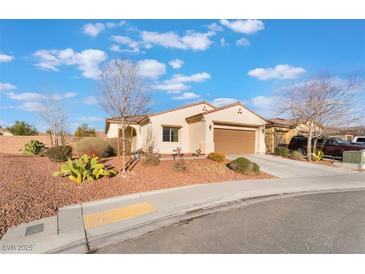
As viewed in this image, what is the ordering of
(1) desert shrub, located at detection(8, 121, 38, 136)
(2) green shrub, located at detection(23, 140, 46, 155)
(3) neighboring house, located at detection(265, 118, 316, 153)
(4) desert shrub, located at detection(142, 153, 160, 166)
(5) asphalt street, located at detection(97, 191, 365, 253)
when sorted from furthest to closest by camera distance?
1. (1) desert shrub, located at detection(8, 121, 38, 136)
2. (3) neighboring house, located at detection(265, 118, 316, 153)
3. (2) green shrub, located at detection(23, 140, 46, 155)
4. (4) desert shrub, located at detection(142, 153, 160, 166)
5. (5) asphalt street, located at detection(97, 191, 365, 253)

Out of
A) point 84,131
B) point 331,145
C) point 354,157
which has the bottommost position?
point 354,157

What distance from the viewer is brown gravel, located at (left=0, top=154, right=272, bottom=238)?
18.8ft

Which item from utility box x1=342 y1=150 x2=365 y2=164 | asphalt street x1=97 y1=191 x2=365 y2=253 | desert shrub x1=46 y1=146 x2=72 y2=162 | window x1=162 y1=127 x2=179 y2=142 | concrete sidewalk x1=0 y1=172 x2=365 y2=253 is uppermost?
window x1=162 y1=127 x2=179 y2=142

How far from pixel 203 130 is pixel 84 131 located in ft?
71.1

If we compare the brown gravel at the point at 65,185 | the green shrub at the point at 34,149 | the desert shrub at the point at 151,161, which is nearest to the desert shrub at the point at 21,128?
the green shrub at the point at 34,149

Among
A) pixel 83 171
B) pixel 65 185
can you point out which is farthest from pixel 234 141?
pixel 65 185

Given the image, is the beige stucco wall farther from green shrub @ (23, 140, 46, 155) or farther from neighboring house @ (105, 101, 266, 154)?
green shrub @ (23, 140, 46, 155)

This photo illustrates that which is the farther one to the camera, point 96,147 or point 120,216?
point 96,147

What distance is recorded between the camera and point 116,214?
5797 mm

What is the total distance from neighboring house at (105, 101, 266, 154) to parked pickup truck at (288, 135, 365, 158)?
3412 mm

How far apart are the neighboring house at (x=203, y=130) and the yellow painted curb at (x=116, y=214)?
11.2m

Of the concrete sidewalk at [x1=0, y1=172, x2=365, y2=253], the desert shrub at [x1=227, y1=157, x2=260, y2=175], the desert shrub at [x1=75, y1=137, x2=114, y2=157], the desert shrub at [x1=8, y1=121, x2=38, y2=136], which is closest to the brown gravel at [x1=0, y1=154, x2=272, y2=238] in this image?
the desert shrub at [x1=227, y1=157, x2=260, y2=175]

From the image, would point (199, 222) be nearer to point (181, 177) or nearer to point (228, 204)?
point (228, 204)

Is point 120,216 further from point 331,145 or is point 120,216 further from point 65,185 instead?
point 331,145
